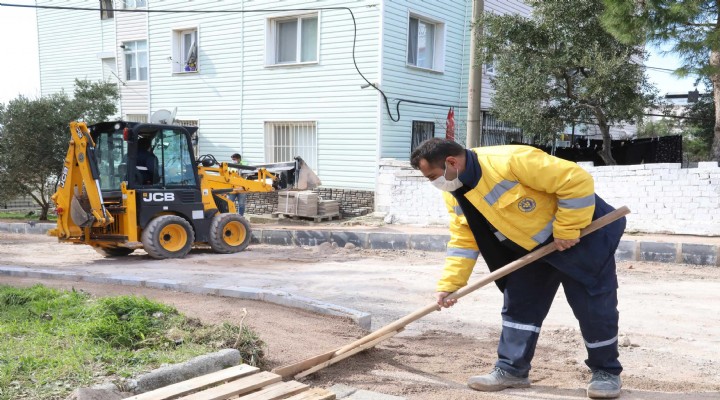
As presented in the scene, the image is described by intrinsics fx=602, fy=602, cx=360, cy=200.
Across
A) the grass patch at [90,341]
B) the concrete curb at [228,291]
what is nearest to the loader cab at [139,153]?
the concrete curb at [228,291]

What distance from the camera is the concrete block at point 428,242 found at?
36.1 feet

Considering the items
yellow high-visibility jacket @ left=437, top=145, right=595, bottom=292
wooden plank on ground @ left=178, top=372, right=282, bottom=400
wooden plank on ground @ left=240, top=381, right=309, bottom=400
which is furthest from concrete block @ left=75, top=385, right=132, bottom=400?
yellow high-visibility jacket @ left=437, top=145, right=595, bottom=292

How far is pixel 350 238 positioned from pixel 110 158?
15.1ft

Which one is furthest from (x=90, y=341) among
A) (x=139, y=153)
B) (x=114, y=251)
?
(x=114, y=251)

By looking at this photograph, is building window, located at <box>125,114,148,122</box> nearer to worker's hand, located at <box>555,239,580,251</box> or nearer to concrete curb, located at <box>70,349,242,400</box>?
concrete curb, located at <box>70,349,242,400</box>

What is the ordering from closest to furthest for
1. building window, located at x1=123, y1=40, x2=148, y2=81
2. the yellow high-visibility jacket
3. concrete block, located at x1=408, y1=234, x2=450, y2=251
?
the yellow high-visibility jacket
concrete block, located at x1=408, y1=234, x2=450, y2=251
building window, located at x1=123, y1=40, x2=148, y2=81

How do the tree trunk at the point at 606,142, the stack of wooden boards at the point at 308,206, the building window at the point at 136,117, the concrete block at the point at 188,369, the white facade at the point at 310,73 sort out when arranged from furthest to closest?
the building window at the point at 136,117 < the white facade at the point at 310,73 < the stack of wooden boards at the point at 308,206 < the tree trunk at the point at 606,142 < the concrete block at the point at 188,369

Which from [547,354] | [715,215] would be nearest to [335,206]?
[715,215]

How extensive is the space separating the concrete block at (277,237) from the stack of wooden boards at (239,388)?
28.2 feet

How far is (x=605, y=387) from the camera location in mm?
3861

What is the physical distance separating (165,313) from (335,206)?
1089 cm

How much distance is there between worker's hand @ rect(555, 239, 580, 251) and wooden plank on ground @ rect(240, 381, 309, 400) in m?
1.82

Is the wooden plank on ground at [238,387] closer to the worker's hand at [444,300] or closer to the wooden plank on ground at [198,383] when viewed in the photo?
the wooden plank on ground at [198,383]

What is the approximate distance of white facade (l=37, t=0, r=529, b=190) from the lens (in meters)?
15.2
